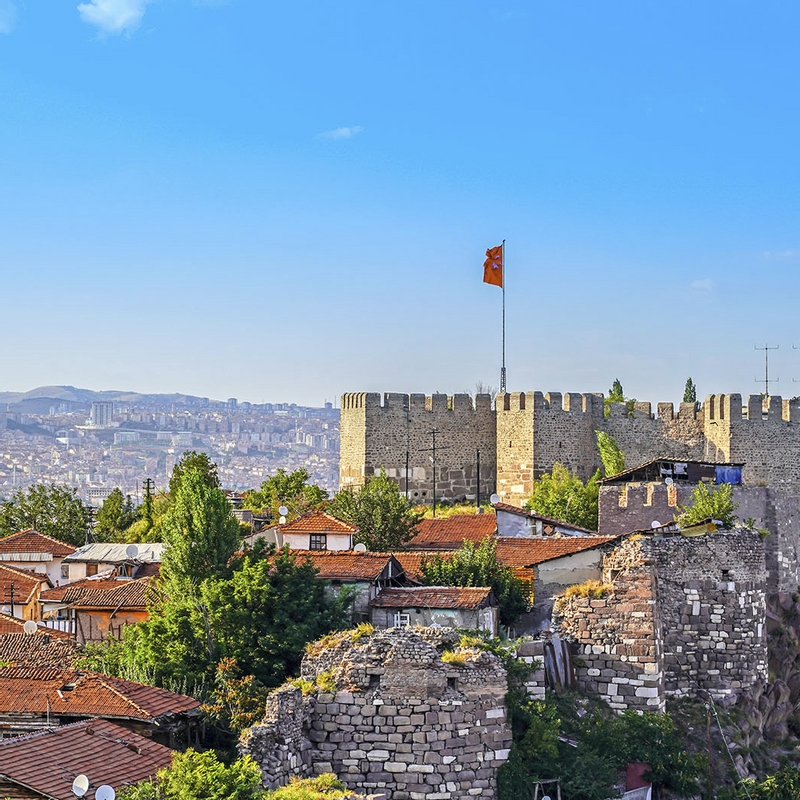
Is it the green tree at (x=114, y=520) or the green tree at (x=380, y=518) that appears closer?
the green tree at (x=380, y=518)

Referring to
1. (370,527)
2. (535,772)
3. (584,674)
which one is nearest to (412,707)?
(535,772)

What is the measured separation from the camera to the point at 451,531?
33125 millimetres

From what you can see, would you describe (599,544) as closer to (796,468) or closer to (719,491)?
(719,491)

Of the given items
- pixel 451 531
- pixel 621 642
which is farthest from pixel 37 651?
pixel 451 531

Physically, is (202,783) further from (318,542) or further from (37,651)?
(318,542)

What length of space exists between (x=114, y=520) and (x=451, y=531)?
19842mm

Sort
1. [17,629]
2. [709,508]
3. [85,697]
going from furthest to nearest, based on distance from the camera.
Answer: [17,629] → [709,508] → [85,697]

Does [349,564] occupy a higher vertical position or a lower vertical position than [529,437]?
lower

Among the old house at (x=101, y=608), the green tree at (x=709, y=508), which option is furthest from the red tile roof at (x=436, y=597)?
the old house at (x=101, y=608)

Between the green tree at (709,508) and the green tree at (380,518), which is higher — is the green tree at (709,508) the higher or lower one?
the higher one

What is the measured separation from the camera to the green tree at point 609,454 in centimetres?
4488

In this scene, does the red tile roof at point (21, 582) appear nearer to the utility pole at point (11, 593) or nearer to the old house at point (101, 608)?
the utility pole at point (11, 593)

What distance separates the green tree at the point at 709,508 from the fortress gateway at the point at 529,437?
57.7 ft

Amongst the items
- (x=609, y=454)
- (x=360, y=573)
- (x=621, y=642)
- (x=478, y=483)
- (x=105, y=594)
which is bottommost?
(x=105, y=594)
